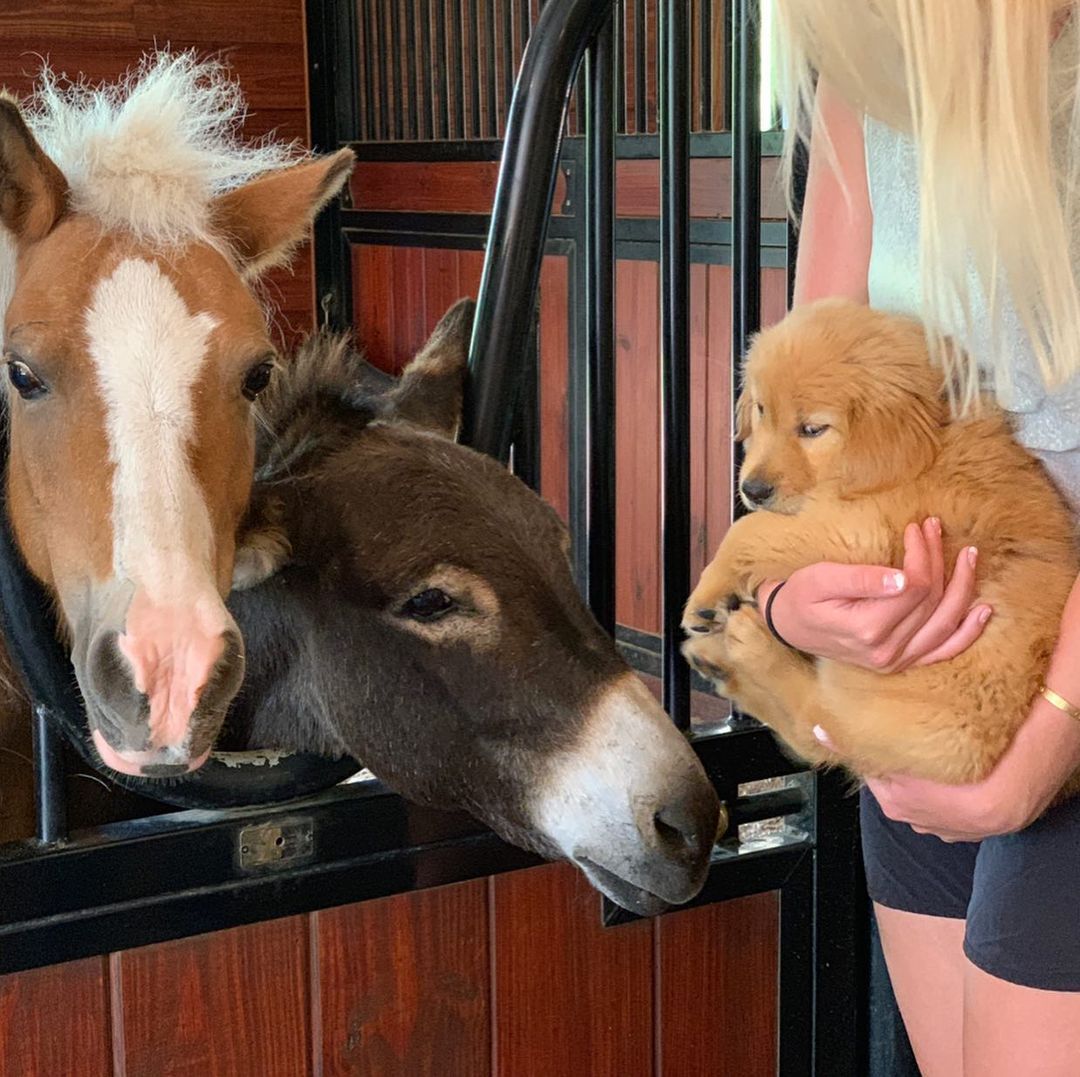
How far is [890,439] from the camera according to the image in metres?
1.03

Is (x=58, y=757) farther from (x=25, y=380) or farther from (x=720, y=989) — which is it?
(x=720, y=989)

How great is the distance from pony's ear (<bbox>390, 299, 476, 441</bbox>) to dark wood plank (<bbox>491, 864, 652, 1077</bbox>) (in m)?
0.43

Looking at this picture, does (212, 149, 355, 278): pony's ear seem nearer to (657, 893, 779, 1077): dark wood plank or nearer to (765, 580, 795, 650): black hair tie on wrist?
(765, 580, 795, 650): black hair tie on wrist

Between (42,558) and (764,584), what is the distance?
1.72ft

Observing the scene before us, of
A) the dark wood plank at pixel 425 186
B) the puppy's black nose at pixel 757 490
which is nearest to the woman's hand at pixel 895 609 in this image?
the puppy's black nose at pixel 757 490

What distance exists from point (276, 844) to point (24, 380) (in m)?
0.46

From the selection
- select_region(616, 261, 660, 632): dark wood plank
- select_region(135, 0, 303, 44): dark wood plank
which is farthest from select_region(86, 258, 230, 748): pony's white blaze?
select_region(135, 0, 303, 44): dark wood plank

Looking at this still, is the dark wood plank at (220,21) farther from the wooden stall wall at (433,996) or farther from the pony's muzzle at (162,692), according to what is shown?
the pony's muzzle at (162,692)

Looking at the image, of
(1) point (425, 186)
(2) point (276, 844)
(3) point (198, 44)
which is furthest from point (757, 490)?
(3) point (198, 44)

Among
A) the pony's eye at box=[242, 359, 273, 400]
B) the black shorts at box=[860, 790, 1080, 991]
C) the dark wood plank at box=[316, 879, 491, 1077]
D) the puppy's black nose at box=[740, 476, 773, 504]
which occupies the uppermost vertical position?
the pony's eye at box=[242, 359, 273, 400]

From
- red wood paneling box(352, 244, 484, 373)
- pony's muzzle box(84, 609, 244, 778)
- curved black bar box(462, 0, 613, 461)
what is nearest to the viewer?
pony's muzzle box(84, 609, 244, 778)

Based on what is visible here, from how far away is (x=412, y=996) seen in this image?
1278mm

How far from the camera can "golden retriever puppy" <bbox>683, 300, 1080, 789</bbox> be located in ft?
3.19

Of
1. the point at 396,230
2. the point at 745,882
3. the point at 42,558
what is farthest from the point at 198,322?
the point at 396,230
